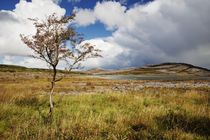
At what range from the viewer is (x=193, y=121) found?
363 inches

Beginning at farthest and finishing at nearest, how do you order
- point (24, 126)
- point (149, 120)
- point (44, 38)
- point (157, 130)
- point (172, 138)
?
point (44, 38)
point (149, 120)
point (157, 130)
point (24, 126)
point (172, 138)

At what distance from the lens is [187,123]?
28.5 feet

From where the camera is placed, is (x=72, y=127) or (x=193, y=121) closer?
(x=72, y=127)

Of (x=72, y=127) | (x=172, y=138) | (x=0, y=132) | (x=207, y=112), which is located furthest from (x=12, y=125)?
(x=207, y=112)

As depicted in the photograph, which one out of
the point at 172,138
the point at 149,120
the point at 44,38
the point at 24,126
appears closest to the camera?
the point at 172,138

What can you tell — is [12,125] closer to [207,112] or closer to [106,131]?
[106,131]

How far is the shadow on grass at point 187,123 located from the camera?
26.8 feet

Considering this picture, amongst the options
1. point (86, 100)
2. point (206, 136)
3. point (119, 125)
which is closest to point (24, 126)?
point (119, 125)

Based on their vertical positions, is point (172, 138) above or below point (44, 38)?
below

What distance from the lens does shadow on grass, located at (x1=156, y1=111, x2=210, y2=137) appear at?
8.16m

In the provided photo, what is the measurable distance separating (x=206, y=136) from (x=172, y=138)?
3.80ft

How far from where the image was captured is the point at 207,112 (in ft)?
34.0

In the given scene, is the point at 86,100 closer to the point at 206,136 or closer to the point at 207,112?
the point at 207,112

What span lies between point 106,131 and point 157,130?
175cm
